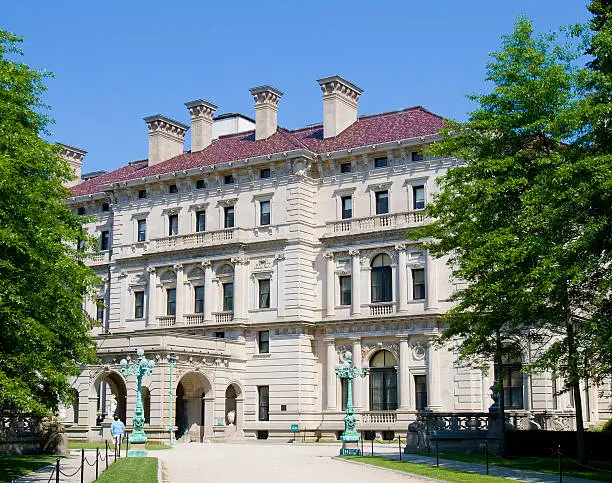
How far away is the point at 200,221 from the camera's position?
206 ft

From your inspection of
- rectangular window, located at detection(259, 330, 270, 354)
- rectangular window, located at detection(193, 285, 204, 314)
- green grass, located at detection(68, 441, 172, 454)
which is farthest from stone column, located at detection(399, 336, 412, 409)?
rectangular window, located at detection(193, 285, 204, 314)

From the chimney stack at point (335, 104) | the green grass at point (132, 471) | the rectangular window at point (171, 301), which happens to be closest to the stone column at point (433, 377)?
the chimney stack at point (335, 104)

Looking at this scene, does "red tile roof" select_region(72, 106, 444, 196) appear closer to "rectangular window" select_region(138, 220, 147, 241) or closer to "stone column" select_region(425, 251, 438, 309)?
"rectangular window" select_region(138, 220, 147, 241)

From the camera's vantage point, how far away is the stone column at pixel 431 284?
178 feet

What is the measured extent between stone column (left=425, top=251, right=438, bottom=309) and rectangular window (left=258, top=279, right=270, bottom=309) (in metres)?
10.1

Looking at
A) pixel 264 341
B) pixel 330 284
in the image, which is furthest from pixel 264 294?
pixel 330 284

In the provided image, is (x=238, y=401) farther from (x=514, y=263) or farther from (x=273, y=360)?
(x=514, y=263)

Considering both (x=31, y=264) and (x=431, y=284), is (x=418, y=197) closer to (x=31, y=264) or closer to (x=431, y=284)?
(x=431, y=284)

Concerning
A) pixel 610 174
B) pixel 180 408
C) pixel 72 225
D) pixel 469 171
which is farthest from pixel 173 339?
pixel 610 174

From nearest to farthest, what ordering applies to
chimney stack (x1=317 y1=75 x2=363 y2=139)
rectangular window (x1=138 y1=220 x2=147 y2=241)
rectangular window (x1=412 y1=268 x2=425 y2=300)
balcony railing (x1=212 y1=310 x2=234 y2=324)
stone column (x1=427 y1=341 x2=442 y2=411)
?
stone column (x1=427 y1=341 x2=442 y2=411)
rectangular window (x1=412 y1=268 x2=425 y2=300)
balcony railing (x1=212 y1=310 x2=234 y2=324)
chimney stack (x1=317 y1=75 x2=363 y2=139)
rectangular window (x1=138 y1=220 x2=147 y2=241)

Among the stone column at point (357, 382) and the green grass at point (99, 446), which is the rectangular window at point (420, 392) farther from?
the green grass at point (99, 446)

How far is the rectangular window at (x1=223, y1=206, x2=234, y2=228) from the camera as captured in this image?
6156cm

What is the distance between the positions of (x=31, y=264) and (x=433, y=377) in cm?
3041

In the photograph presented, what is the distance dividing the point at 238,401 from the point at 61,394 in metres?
28.4
